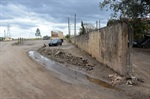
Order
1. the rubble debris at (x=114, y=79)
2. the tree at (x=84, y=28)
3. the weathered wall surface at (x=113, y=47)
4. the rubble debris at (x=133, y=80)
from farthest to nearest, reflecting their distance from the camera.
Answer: the tree at (x=84, y=28) < the weathered wall surface at (x=113, y=47) < the rubble debris at (x=114, y=79) < the rubble debris at (x=133, y=80)

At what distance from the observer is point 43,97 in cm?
932

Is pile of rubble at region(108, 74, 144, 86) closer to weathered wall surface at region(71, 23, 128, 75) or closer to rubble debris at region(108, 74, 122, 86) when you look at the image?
rubble debris at region(108, 74, 122, 86)

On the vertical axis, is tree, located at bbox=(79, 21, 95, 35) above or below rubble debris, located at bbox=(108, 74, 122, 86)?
above

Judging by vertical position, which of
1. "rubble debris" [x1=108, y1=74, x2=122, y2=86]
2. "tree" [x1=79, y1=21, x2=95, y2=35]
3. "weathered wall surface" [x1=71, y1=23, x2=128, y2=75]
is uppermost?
"tree" [x1=79, y1=21, x2=95, y2=35]

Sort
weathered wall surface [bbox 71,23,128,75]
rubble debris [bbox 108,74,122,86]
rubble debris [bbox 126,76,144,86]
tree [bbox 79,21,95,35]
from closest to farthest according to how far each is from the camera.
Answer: rubble debris [bbox 126,76,144,86] < rubble debris [bbox 108,74,122,86] < weathered wall surface [bbox 71,23,128,75] < tree [bbox 79,21,95,35]

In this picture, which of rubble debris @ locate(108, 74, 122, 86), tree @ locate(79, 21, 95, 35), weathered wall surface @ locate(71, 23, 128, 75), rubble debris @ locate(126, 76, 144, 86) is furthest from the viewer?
tree @ locate(79, 21, 95, 35)

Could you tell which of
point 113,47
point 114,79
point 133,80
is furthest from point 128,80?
point 113,47

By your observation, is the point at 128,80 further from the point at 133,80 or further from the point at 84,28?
the point at 84,28

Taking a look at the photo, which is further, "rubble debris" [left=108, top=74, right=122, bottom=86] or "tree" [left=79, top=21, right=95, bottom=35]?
"tree" [left=79, top=21, right=95, bottom=35]

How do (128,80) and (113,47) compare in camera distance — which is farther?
(113,47)

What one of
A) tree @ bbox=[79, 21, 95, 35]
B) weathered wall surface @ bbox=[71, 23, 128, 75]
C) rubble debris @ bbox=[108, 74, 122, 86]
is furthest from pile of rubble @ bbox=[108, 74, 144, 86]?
tree @ bbox=[79, 21, 95, 35]

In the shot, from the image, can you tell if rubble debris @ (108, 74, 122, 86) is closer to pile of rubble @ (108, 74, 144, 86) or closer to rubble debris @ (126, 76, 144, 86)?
pile of rubble @ (108, 74, 144, 86)

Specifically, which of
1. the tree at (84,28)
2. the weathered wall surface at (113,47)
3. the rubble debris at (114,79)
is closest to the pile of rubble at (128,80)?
the rubble debris at (114,79)

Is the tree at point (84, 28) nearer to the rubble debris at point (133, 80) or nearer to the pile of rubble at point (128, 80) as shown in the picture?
the pile of rubble at point (128, 80)
